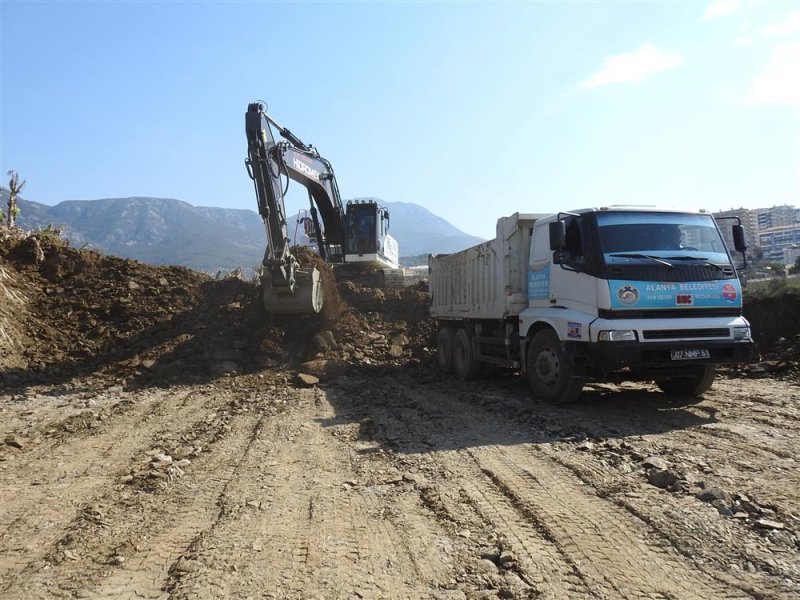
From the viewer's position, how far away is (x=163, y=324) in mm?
13547

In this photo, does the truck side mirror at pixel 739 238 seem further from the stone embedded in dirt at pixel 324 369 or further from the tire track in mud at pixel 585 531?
the stone embedded in dirt at pixel 324 369

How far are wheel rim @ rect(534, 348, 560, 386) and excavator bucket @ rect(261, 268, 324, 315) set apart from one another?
19.1 feet

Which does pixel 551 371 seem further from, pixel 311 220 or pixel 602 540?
pixel 311 220

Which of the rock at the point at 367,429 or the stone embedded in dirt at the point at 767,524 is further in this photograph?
the rock at the point at 367,429

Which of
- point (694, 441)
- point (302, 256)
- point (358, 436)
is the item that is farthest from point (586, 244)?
point (302, 256)

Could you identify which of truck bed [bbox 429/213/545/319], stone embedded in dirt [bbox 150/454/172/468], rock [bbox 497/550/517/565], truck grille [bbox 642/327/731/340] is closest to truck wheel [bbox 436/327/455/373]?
truck bed [bbox 429/213/545/319]

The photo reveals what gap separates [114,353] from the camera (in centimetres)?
1241

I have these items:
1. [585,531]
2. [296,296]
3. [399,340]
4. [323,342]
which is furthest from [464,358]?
[585,531]

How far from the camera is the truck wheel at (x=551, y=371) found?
24.3ft

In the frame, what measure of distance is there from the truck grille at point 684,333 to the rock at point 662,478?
249 cm

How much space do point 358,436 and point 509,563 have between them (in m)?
3.48

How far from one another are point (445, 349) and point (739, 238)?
5731mm

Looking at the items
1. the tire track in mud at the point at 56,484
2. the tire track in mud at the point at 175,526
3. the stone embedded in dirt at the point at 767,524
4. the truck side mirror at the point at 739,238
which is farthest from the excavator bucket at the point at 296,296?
the stone embedded in dirt at the point at 767,524

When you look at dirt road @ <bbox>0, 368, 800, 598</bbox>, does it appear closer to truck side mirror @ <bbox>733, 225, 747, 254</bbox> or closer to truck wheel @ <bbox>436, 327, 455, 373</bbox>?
truck side mirror @ <bbox>733, 225, 747, 254</bbox>
